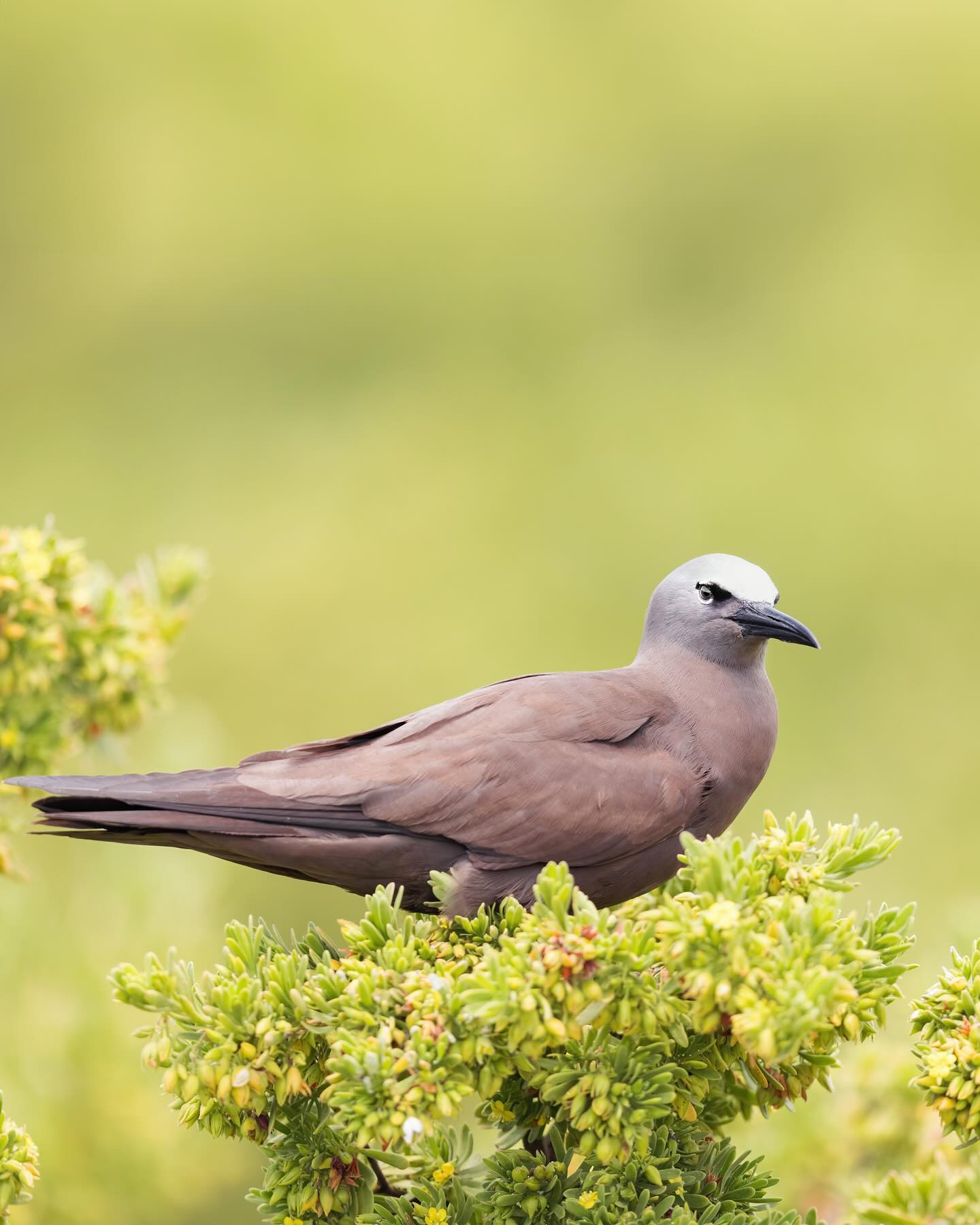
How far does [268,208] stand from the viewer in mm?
17859

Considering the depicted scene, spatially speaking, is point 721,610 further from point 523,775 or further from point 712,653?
point 523,775

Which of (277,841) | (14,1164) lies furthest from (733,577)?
(14,1164)

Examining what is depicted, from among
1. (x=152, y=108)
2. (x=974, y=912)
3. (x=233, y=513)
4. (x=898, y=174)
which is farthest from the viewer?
(x=152, y=108)

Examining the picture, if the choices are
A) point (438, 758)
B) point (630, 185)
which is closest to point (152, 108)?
point (630, 185)

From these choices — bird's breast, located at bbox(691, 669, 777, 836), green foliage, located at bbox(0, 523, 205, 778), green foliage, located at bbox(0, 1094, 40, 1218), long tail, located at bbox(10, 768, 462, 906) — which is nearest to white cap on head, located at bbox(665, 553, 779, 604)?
bird's breast, located at bbox(691, 669, 777, 836)

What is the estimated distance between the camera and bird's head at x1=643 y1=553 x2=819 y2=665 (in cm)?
275

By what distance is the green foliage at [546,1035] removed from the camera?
Answer: 171 centimetres

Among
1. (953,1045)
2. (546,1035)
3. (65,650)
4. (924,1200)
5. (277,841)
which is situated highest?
(65,650)

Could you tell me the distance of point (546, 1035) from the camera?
1.71m

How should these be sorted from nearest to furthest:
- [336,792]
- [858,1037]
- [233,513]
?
1. [858,1037]
2. [336,792]
3. [233,513]

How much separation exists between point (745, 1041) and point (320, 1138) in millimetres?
675

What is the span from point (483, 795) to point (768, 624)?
0.71 meters

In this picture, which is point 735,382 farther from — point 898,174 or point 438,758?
point 438,758

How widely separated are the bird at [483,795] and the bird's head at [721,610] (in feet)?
0.23
